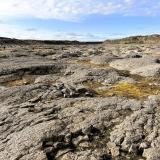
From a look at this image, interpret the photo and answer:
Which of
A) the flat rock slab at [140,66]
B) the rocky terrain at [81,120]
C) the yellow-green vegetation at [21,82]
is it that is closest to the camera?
the rocky terrain at [81,120]

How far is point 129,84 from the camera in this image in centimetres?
3369

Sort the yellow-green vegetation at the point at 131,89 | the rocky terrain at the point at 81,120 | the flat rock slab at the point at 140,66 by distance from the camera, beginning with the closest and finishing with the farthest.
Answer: the rocky terrain at the point at 81,120
the yellow-green vegetation at the point at 131,89
the flat rock slab at the point at 140,66

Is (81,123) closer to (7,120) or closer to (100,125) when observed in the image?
(100,125)

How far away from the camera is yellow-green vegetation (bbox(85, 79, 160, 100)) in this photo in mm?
29438

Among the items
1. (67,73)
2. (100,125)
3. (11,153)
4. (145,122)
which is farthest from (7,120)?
(67,73)

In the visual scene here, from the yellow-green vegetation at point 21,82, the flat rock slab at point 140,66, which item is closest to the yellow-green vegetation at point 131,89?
the flat rock slab at point 140,66

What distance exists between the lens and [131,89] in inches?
1240

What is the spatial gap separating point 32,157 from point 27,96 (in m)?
10.2

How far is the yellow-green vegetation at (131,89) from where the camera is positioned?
29438 mm

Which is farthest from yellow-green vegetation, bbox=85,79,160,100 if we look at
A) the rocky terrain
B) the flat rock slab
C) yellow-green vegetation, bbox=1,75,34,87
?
yellow-green vegetation, bbox=1,75,34,87

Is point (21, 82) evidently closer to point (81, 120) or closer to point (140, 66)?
point (81, 120)

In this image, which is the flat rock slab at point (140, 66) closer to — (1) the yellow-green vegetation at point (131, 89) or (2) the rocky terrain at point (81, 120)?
(2) the rocky terrain at point (81, 120)

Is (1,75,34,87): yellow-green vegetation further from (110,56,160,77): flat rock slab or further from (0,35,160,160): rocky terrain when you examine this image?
(110,56,160,77): flat rock slab

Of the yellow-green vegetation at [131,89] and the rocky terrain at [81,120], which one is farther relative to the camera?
the yellow-green vegetation at [131,89]
